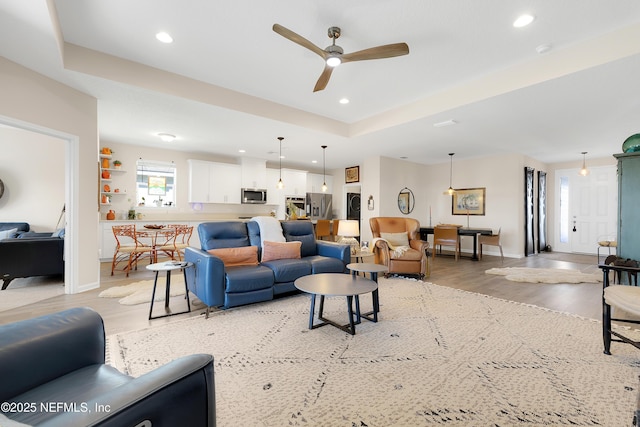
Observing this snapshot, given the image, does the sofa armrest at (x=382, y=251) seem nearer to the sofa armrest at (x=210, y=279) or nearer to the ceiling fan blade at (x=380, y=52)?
the sofa armrest at (x=210, y=279)

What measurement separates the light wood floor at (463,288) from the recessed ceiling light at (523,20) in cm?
307

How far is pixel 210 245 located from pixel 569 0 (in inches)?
166

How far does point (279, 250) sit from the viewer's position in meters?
3.90

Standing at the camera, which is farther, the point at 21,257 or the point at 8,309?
the point at 21,257

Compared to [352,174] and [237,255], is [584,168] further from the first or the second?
[237,255]

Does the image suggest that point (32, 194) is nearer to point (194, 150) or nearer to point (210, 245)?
point (194, 150)

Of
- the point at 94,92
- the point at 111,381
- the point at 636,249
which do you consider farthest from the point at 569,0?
the point at 94,92

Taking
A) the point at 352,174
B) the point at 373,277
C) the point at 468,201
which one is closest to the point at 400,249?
the point at 373,277

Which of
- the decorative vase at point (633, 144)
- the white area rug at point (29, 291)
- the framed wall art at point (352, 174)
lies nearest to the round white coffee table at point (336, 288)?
the decorative vase at point (633, 144)

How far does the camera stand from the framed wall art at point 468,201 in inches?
306

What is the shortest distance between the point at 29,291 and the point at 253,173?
5001mm

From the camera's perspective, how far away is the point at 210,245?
3561 millimetres

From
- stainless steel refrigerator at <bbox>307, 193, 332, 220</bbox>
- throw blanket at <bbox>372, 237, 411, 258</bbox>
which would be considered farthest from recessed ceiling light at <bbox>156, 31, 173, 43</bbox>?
stainless steel refrigerator at <bbox>307, 193, 332, 220</bbox>

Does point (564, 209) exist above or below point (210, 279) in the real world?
above
